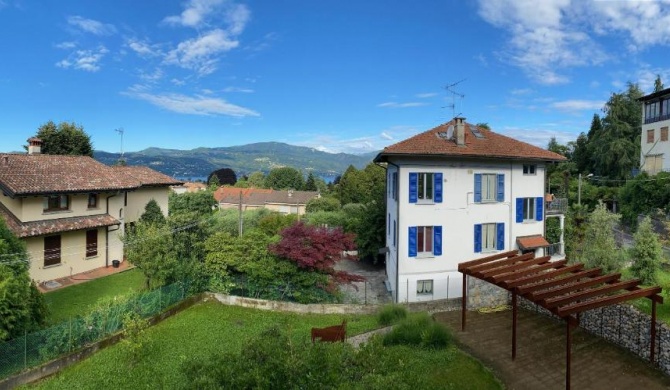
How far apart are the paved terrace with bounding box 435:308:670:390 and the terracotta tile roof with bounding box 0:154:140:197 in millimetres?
19678

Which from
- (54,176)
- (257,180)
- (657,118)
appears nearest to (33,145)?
(54,176)

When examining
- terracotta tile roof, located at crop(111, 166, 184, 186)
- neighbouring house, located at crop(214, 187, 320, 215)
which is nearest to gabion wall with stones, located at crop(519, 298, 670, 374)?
terracotta tile roof, located at crop(111, 166, 184, 186)

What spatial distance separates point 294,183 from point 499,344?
4092 inches

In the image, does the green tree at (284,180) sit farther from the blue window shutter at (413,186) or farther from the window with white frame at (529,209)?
the blue window shutter at (413,186)

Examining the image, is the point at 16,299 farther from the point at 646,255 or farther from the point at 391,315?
the point at 646,255

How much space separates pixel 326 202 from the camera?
2110 inches

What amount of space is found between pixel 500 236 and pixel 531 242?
5.55ft

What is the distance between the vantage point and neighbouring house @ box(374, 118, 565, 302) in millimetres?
18875

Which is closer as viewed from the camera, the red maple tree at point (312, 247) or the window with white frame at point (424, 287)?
the red maple tree at point (312, 247)

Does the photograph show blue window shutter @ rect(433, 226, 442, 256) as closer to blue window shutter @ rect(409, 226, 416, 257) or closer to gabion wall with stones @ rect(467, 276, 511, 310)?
blue window shutter @ rect(409, 226, 416, 257)

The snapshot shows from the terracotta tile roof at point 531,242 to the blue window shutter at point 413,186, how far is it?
6444mm

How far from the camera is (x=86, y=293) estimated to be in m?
17.9

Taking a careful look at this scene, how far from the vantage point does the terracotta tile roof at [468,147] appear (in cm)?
1844

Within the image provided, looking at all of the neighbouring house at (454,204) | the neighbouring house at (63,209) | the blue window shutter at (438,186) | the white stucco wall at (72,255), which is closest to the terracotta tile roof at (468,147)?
the neighbouring house at (454,204)
